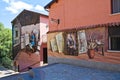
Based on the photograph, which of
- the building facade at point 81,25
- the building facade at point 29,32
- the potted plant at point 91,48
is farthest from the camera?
the building facade at point 29,32

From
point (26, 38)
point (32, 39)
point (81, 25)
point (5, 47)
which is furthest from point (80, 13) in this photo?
point (5, 47)

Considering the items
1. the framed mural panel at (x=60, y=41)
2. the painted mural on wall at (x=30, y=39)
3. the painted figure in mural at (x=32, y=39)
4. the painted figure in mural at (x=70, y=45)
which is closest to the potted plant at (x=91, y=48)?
the painted figure in mural at (x=70, y=45)

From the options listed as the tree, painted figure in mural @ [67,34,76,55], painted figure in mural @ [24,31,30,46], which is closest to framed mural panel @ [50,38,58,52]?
painted figure in mural @ [67,34,76,55]

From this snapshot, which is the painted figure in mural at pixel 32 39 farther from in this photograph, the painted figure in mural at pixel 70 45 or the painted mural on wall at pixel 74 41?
the painted figure in mural at pixel 70 45

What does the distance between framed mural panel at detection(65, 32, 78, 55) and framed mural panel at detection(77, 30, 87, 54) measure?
0.54 m

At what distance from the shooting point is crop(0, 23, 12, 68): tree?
34.8 metres

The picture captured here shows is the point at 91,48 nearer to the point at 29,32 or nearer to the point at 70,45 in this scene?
the point at 70,45

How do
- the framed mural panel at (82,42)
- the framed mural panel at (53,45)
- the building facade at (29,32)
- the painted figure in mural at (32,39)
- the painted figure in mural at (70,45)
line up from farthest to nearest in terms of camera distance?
the painted figure in mural at (32,39) → the building facade at (29,32) → the framed mural panel at (53,45) → the painted figure in mural at (70,45) → the framed mural panel at (82,42)

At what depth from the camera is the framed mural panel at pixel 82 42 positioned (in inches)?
676

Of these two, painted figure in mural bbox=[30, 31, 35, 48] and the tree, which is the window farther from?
the tree

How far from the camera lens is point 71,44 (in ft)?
61.7

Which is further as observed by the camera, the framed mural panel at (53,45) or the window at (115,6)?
the framed mural panel at (53,45)

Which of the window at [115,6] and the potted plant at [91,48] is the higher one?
the window at [115,6]

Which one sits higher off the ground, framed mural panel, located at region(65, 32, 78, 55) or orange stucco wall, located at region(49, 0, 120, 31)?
orange stucco wall, located at region(49, 0, 120, 31)
